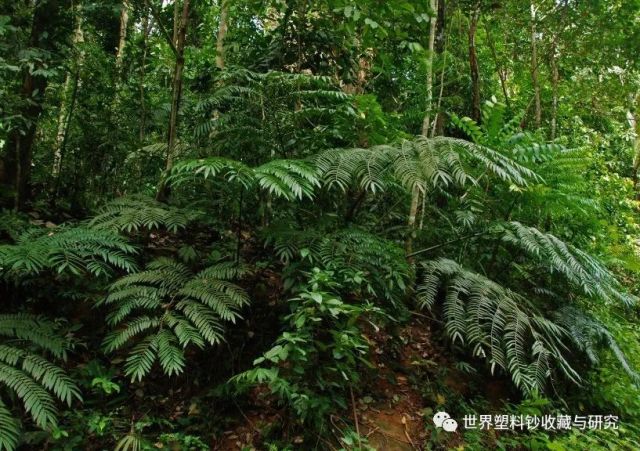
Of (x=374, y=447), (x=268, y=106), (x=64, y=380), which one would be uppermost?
(x=268, y=106)

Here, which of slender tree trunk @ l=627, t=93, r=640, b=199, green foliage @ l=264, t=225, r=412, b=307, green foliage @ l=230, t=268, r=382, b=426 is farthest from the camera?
slender tree trunk @ l=627, t=93, r=640, b=199

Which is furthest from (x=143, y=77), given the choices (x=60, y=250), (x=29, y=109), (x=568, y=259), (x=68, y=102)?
(x=568, y=259)

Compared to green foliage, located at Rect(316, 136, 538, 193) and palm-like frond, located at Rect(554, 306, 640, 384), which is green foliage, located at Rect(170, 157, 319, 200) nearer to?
green foliage, located at Rect(316, 136, 538, 193)

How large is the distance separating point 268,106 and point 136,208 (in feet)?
3.81

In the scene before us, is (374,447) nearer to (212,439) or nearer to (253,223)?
(212,439)

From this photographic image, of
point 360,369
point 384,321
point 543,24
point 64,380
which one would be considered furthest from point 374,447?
point 543,24

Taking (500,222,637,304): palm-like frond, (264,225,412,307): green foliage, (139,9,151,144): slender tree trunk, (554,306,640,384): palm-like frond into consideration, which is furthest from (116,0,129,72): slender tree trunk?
(554,306,640,384): palm-like frond

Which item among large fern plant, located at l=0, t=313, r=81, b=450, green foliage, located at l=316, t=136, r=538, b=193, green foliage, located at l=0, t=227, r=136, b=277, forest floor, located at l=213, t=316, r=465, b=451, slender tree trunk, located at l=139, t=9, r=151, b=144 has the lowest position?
forest floor, located at l=213, t=316, r=465, b=451

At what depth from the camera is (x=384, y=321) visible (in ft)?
9.67

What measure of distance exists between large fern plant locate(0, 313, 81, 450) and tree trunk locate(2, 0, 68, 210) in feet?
5.01

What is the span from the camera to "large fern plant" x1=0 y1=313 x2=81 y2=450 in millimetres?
1866

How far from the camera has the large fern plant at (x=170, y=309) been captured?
2.11m

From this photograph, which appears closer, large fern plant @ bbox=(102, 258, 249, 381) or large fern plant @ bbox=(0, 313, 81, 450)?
large fern plant @ bbox=(0, 313, 81, 450)

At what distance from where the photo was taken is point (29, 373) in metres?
2.10
